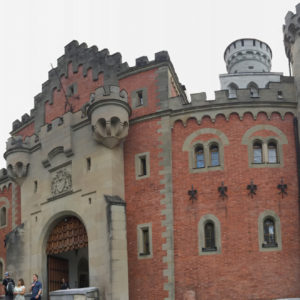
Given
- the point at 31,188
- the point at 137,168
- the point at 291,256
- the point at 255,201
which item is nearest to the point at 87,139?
the point at 137,168

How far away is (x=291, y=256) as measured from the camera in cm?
2811

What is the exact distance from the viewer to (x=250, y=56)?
5466cm

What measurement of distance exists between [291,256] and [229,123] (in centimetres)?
781

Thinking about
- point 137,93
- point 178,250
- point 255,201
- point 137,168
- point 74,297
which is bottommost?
point 74,297

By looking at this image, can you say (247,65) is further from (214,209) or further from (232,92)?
(214,209)

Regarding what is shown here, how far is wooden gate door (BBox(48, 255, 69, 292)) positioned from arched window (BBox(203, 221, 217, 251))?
11026 mm

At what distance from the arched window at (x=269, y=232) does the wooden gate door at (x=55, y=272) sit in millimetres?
13898

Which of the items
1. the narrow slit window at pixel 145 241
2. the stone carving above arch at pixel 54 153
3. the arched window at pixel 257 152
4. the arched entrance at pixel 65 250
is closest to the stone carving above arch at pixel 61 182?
the stone carving above arch at pixel 54 153

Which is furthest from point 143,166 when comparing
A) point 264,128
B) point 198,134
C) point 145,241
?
point 264,128

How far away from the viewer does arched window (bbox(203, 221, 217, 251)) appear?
29.0 meters

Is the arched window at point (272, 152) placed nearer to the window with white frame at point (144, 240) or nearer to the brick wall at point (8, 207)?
the window with white frame at point (144, 240)

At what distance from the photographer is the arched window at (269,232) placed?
28.5 m

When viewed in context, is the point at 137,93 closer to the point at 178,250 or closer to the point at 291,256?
the point at 178,250

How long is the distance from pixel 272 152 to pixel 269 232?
4.41m
